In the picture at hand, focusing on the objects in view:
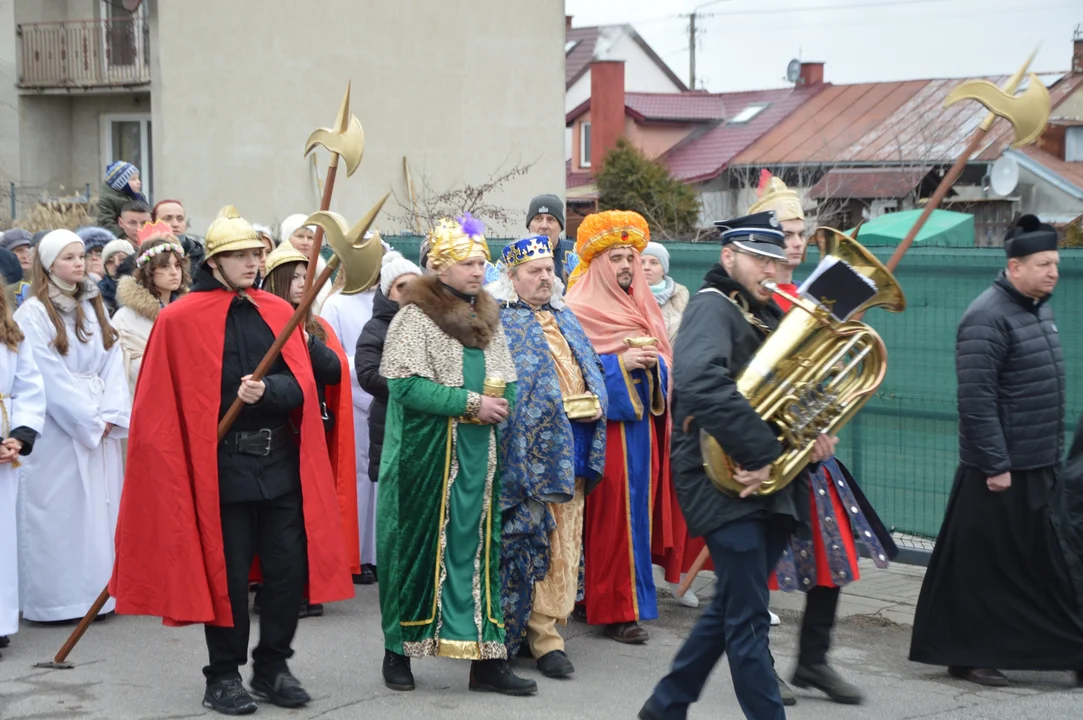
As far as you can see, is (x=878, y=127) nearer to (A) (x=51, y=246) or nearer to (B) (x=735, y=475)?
(A) (x=51, y=246)

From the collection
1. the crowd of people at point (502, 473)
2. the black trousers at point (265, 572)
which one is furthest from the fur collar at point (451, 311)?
the black trousers at point (265, 572)

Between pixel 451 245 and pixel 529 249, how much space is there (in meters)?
0.61

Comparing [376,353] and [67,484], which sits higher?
[376,353]

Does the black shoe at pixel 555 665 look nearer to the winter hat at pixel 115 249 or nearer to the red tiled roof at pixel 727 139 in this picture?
the winter hat at pixel 115 249

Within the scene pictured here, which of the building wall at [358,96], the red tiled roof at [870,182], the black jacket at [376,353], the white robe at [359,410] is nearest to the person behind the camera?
the black jacket at [376,353]

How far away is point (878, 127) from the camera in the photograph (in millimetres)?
42219

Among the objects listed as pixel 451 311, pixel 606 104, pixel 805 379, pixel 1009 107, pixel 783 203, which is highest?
pixel 606 104

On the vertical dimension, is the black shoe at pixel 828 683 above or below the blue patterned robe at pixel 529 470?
→ below

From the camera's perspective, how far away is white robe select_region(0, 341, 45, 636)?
643 cm

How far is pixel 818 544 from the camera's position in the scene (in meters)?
5.73

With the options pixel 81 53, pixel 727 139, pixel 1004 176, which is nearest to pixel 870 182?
pixel 1004 176

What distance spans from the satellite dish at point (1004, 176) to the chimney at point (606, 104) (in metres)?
16.4

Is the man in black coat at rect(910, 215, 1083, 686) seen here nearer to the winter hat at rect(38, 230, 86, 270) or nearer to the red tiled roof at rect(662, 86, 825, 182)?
the winter hat at rect(38, 230, 86, 270)

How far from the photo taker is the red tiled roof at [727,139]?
4497 centimetres
